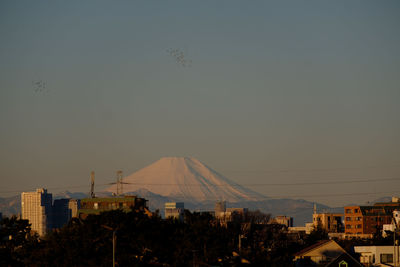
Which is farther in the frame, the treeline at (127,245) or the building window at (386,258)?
the building window at (386,258)

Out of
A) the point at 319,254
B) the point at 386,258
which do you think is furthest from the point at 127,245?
the point at 386,258

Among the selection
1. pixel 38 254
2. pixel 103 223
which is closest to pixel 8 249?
pixel 38 254

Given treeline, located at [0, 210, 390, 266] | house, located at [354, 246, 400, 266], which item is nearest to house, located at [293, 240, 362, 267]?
house, located at [354, 246, 400, 266]

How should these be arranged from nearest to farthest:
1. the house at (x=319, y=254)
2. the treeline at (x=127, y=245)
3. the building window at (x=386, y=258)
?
1. the treeline at (x=127, y=245)
2. the building window at (x=386, y=258)
3. the house at (x=319, y=254)

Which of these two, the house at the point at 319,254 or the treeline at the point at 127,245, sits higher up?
the treeline at the point at 127,245

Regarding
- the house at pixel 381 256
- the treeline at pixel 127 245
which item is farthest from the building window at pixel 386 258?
the treeline at pixel 127 245

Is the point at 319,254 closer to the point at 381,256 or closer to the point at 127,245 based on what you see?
the point at 381,256

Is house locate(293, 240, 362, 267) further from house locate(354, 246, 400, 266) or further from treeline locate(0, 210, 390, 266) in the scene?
treeline locate(0, 210, 390, 266)

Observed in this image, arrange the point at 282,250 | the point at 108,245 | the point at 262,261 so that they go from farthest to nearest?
the point at 282,250, the point at 262,261, the point at 108,245

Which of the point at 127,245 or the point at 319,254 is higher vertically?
the point at 127,245

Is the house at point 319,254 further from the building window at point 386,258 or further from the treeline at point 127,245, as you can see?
the treeline at point 127,245

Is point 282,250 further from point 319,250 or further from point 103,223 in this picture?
point 103,223
